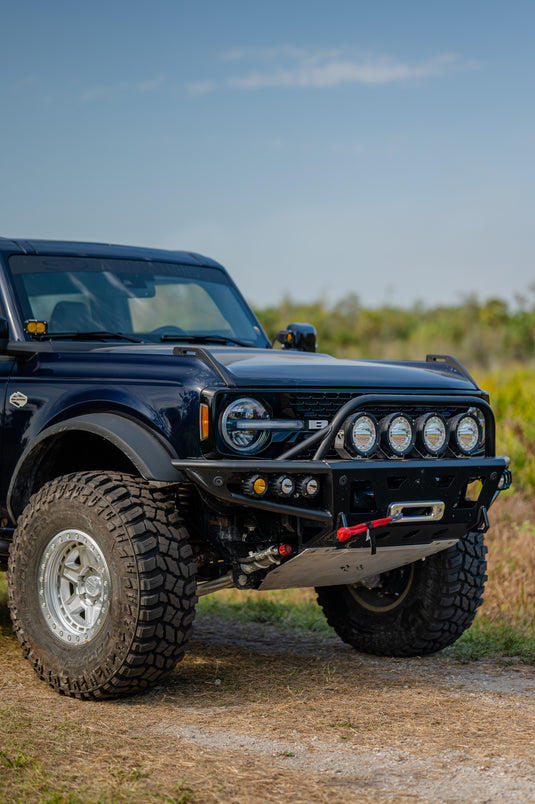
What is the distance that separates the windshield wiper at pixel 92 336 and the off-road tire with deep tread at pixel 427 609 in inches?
76.4

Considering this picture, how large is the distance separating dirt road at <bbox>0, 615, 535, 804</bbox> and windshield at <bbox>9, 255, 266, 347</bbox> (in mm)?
1851

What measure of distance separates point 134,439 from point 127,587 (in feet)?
2.11

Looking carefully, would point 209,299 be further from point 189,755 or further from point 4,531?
point 189,755

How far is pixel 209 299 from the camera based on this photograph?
6430 mm

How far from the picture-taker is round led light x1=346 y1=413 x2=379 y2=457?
4523 mm

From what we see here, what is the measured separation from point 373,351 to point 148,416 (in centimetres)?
2506

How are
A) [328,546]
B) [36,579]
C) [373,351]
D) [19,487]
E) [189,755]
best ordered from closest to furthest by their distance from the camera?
1. [189,755]
2. [328,546]
3. [36,579]
4. [19,487]
5. [373,351]

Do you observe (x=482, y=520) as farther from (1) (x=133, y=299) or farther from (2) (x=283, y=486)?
(1) (x=133, y=299)

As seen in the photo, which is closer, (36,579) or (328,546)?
(328,546)

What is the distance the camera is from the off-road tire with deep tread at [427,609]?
5.51 m

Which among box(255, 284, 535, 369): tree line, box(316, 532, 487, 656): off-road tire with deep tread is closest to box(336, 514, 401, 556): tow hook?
box(316, 532, 487, 656): off-road tire with deep tread

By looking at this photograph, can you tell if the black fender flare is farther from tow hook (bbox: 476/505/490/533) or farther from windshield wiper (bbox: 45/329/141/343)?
tow hook (bbox: 476/505/490/533)

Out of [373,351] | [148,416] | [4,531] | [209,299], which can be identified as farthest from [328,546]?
[373,351]

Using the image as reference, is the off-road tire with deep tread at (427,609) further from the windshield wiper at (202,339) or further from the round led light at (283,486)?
the windshield wiper at (202,339)
